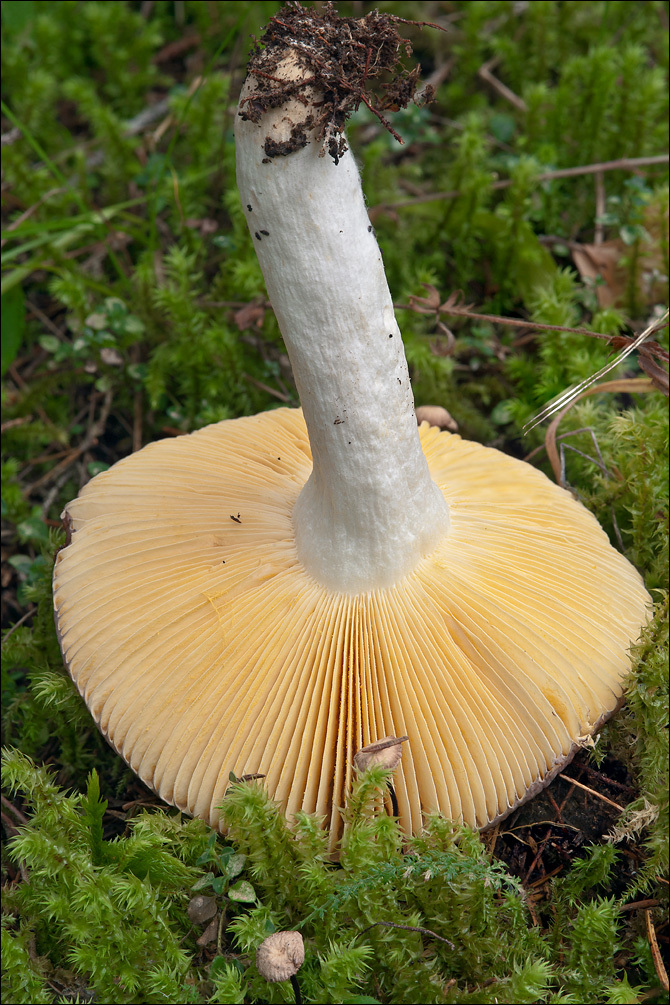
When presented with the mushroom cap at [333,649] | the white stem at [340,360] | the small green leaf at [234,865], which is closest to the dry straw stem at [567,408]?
the mushroom cap at [333,649]

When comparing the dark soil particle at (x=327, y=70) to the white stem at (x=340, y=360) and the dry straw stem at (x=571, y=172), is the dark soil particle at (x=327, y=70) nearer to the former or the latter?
the white stem at (x=340, y=360)

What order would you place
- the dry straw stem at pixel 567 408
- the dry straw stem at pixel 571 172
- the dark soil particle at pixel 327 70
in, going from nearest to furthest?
the dark soil particle at pixel 327 70 → the dry straw stem at pixel 567 408 → the dry straw stem at pixel 571 172

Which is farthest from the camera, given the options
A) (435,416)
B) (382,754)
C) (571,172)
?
(571,172)

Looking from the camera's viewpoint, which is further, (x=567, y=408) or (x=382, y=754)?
(x=567, y=408)

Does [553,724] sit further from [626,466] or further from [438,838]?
[626,466]

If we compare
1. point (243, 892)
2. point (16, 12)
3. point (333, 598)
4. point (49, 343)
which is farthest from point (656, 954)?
point (16, 12)

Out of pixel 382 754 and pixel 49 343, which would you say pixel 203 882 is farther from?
pixel 49 343

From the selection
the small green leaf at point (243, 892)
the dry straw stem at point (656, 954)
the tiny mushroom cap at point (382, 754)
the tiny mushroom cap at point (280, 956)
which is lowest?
the dry straw stem at point (656, 954)

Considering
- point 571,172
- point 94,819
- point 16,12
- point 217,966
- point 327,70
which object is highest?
point 16,12

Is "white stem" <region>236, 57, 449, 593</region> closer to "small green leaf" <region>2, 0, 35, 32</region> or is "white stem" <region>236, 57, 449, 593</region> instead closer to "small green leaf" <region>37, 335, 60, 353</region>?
"small green leaf" <region>37, 335, 60, 353</region>
